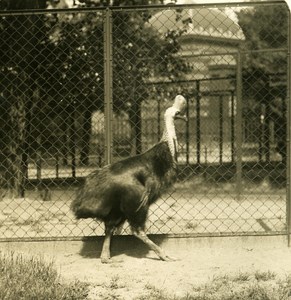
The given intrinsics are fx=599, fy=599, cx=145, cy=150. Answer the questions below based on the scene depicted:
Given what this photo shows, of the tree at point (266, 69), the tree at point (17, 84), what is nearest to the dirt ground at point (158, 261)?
the tree at point (17, 84)

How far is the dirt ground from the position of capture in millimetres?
4594

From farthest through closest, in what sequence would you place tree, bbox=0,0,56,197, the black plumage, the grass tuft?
1. tree, bbox=0,0,56,197
2. the black plumage
3. the grass tuft

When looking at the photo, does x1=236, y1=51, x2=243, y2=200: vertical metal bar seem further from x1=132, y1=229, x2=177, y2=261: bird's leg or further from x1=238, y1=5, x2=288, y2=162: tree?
x1=132, y1=229, x2=177, y2=261: bird's leg

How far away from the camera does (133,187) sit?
5.29 metres

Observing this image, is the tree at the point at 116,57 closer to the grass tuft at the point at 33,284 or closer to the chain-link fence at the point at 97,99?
the chain-link fence at the point at 97,99

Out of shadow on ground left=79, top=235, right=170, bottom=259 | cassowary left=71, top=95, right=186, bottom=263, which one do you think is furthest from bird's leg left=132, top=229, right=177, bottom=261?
shadow on ground left=79, top=235, right=170, bottom=259

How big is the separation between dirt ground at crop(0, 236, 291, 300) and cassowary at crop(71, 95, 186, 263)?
0.23 metres

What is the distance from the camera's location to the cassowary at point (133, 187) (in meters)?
5.31

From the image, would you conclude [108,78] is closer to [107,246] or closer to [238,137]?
[107,246]

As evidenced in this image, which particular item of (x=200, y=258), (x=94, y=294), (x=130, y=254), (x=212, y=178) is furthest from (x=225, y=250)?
(x=212, y=178)

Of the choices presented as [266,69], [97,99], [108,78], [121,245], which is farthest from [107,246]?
[266,69]

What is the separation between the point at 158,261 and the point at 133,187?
0.73 meters

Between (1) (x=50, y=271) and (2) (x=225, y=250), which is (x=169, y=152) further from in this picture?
(1) (x=50, y=271)

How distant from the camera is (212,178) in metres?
11.1
